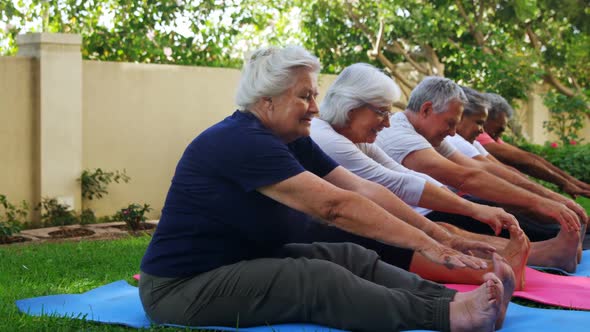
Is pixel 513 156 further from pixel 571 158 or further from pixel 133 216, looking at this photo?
pixel 571 158

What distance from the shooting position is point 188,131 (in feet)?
32.6

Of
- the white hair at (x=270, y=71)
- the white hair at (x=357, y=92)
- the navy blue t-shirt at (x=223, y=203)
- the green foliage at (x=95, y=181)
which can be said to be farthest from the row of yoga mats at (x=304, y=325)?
the green foliage at (x=95, y=181)

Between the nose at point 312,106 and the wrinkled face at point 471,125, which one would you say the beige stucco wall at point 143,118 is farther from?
the nose at point 312,106

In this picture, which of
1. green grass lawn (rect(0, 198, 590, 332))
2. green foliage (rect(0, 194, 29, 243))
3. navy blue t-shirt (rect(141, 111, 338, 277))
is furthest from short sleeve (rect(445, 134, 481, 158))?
green foliage (rect(0, 194, 29, 243))

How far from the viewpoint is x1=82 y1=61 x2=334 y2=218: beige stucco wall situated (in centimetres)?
912

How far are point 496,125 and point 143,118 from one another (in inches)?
144

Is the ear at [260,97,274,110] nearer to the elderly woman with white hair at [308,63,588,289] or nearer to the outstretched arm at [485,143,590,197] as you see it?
the elderly woman with white hair at [308,63,588,289]

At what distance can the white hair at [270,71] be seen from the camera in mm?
3646

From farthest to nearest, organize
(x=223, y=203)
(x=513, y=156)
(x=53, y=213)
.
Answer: (x=53, y=213) < (x=513, y=156) < (x=223, y=203)

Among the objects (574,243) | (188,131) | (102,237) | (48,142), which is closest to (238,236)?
(574,243)

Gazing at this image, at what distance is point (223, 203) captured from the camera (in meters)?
3.50

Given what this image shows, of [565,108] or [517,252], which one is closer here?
[517,252]

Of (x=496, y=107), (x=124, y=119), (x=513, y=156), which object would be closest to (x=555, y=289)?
(x=496, y=107)

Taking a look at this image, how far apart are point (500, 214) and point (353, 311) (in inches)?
41.3
